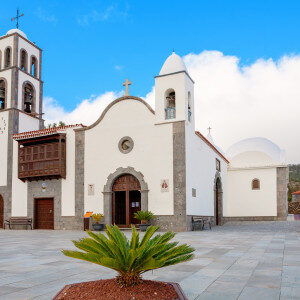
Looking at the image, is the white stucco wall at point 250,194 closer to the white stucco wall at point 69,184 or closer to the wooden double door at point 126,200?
the wooden double door at point 126,200

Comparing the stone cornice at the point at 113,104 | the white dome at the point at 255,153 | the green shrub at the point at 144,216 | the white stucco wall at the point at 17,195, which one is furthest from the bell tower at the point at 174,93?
the white dome at the point at 255,153

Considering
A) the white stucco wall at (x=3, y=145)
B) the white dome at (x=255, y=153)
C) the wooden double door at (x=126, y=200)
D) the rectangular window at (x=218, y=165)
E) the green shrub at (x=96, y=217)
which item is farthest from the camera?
the white dome at (x=255, y=153)

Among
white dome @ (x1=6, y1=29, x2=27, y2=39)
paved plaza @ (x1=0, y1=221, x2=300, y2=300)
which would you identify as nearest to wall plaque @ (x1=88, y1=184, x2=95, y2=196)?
paved plaza @ (x1=0, y1=221, x2=300, y2=300)

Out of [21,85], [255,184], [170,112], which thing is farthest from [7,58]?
[255,184]

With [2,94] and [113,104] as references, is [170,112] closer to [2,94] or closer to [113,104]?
[113,104]

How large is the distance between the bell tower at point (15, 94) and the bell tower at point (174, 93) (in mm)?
9674

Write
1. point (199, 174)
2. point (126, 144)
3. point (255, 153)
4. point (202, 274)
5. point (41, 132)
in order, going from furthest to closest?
point (255, 153)
point (41, 132)
point (199, 174)
point (126, 144)
point (202, 274)

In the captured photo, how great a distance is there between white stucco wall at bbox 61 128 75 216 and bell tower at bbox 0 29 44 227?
13.3 ft

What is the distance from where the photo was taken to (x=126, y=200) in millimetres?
18141

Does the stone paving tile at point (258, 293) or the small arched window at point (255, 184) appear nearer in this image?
the stone paving tile at point (258, 293)

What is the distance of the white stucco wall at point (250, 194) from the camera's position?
2578 centimetres

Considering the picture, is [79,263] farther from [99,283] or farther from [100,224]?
[100,224]

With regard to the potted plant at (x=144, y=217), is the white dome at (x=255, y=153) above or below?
above

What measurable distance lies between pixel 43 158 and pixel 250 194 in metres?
15.0
